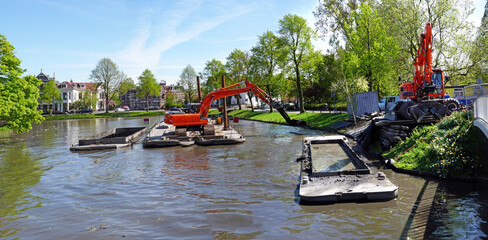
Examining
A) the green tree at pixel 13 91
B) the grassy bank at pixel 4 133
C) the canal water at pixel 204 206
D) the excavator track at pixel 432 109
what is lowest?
the canal water at pixel 204 206

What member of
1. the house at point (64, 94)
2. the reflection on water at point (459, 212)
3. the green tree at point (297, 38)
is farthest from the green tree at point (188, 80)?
the reflection on water at point (459, 212)

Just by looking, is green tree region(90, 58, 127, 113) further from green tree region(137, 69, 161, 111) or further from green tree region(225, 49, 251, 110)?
green tree region(225, 49, 251, 110)

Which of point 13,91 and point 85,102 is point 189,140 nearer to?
point 13,91

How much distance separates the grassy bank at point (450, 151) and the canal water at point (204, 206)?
0.74 m

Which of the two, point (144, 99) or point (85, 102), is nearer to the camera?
point (85, 102)

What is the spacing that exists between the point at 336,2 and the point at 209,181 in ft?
117

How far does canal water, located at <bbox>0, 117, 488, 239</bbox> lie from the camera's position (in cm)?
875

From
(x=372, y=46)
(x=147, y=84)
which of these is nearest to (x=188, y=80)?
(x=147, y=84)

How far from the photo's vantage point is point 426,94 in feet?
71.5

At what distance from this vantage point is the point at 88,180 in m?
15.9

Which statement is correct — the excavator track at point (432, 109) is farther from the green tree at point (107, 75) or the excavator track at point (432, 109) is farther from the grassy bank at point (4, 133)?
the green tree at point (107, 75)

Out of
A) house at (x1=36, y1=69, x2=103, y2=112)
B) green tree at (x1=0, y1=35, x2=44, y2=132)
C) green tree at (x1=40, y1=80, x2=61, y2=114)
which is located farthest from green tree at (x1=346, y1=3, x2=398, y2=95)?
house at (x1=36, y1=69, x2=103, y2=112)

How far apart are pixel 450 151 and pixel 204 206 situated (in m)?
9.75

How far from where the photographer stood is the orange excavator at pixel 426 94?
18.1 metres
